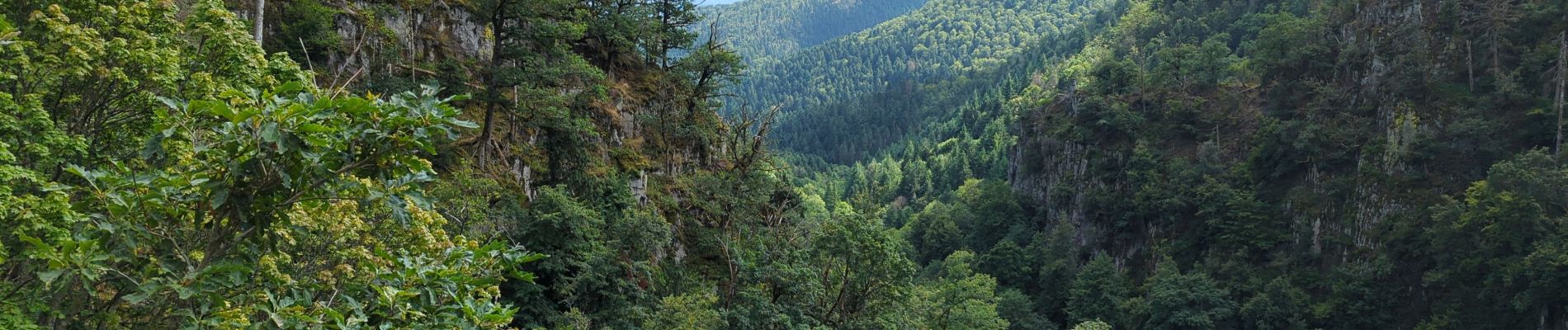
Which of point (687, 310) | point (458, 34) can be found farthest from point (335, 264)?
point (458, 34)

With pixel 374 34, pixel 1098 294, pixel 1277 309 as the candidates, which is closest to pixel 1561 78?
pixel 1277 309

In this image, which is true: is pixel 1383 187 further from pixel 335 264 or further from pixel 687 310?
pixel 335 264

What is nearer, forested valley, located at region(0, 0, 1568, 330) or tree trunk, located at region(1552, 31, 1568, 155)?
forested valley, located at region(0, 0, 1568, 330)

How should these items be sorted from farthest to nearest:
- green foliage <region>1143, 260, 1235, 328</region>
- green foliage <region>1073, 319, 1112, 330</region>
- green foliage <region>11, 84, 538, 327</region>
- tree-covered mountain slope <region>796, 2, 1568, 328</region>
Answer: green foliage <region>1143, 260, 1235, 328</region>
tree-covered mountain slope <region>796, 2, 1568, 328</region>
green foliage <region>1073, 319, 1112, 330</region>
green foliage <region>11, 84, 538, 327</region>

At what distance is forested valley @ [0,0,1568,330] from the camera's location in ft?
21.7

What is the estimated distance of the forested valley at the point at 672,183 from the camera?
661 centimetres

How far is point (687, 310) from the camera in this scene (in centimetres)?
2358

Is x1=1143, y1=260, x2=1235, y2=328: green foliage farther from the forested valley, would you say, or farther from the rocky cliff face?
the rocky cliff face

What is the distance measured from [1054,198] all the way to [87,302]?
237 feet

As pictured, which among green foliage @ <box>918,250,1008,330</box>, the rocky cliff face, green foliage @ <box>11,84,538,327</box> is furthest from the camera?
green foliage @ <box>918,250,1008,330</box>

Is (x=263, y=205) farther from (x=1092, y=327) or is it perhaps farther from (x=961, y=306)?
(x=961, y=306)

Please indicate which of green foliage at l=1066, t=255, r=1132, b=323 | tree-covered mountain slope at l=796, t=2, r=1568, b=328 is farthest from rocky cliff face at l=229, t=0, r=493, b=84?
green foliage at l=1066, t=255, r=1132, b=323

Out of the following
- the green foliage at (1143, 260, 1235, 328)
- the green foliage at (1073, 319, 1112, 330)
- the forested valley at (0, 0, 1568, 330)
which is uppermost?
the forested valley at (0, 0, 1568, 330)

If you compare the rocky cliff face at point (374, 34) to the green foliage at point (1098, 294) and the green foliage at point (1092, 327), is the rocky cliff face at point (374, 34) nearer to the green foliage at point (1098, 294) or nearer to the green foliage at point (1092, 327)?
the green foliage at point (1092, 327)
